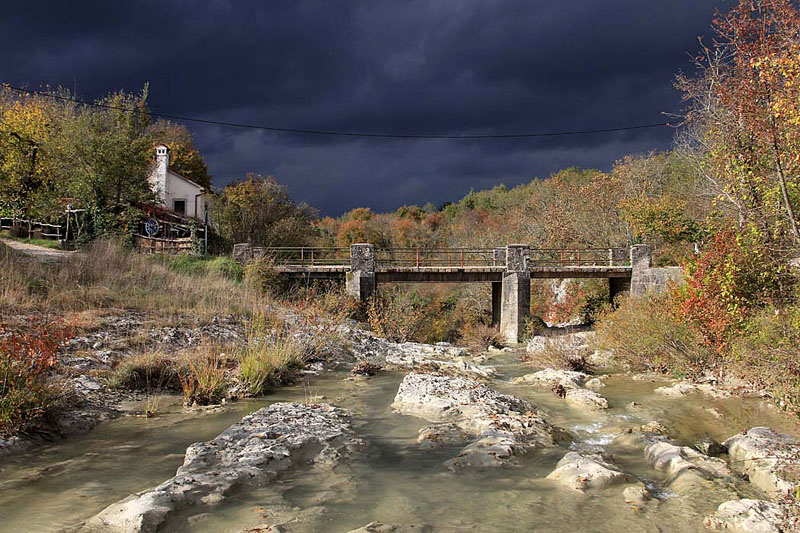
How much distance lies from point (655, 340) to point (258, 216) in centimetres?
2735

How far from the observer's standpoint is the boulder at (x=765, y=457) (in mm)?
6102

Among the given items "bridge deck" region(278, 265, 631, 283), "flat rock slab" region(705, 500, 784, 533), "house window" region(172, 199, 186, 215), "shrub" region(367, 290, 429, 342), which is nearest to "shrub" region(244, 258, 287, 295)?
"bridge deck" region(278, 265, 631, 283)

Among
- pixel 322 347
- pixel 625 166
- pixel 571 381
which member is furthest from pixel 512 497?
pixel 625 166

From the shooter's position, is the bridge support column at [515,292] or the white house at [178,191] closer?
the bridge support column at [515,292]

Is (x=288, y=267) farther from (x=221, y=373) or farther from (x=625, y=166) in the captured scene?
(x=625, y=166)

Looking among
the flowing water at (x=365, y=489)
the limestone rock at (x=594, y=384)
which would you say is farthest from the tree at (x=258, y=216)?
the flowing water at (x=365, y=489)

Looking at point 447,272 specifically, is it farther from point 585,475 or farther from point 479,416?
point 585,475

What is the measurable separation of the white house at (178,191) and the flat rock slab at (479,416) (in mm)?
35145

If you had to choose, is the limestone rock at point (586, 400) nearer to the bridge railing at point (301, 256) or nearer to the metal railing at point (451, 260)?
the metal railing at point (451, 260)

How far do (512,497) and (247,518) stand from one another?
8.65ft

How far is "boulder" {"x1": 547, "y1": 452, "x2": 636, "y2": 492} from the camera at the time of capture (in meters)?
5.98

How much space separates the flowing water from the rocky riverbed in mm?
21

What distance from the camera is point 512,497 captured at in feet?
18.5

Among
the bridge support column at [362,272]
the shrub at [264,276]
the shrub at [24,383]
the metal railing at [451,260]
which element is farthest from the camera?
the metal railing at [451,260]
